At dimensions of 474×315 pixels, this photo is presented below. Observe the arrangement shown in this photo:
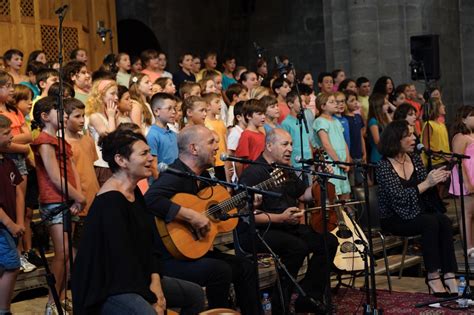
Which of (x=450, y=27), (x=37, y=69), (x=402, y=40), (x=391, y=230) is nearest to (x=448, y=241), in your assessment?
(x=391, y=230)

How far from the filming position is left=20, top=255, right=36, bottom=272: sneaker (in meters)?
8.10

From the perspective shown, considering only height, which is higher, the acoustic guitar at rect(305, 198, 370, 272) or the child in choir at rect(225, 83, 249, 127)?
the child in choir at rect(225, 83, 249, 127)

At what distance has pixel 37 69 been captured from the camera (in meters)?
11.1

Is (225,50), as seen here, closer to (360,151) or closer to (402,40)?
(402,40)

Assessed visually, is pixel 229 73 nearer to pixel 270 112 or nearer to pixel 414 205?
pixel 270 112

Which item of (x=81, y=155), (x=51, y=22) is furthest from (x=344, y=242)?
(x=51, y=22)

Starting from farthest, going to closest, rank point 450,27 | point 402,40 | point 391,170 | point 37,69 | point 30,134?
point 450,27, point 402,40, point 37,69, point 391,170, point 30,134

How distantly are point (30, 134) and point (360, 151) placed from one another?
522 cm

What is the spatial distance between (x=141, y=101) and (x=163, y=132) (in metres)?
1.11

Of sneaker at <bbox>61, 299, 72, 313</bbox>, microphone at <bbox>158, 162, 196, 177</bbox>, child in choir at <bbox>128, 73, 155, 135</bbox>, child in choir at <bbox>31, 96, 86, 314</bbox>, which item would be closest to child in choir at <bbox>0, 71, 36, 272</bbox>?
child in choir at <bbox>31, 96, 86, 314</bbox>

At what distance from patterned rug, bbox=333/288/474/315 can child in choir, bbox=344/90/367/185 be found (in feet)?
10.8

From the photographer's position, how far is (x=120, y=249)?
588 centimetres

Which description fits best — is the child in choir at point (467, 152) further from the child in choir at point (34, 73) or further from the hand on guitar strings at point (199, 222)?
the child in choir at point (34, 73)

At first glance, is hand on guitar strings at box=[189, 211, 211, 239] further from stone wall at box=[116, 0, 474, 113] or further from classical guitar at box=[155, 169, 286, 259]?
stone wall at box=[116, 0, 474, 113]
